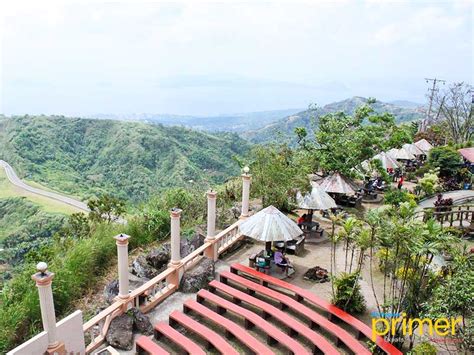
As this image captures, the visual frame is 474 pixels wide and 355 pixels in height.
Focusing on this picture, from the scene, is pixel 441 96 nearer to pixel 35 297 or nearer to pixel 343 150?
pixel 343 150

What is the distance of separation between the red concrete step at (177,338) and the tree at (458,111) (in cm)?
→ 3760

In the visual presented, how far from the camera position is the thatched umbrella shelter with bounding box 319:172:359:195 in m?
16.6

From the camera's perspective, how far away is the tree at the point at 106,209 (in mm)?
13984

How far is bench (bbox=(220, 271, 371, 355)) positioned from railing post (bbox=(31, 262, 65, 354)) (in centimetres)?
503

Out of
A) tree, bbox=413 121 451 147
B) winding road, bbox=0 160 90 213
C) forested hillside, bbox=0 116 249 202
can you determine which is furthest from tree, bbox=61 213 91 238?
forested hillside, bbox=0 116 249 202

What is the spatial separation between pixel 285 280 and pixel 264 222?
1.93 meters

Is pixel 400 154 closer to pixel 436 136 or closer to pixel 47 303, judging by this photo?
pixel 436 136

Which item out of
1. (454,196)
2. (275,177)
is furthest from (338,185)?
(454,196)

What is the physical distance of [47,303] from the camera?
665 cm

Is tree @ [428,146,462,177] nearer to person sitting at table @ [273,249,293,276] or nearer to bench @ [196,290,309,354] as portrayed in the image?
person sitting at table @ [273,249,293,276]

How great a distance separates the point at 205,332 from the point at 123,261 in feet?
8.35

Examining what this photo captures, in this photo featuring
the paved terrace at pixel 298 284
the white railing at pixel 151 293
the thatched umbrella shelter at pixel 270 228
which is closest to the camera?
the white railing at pixel 151 293

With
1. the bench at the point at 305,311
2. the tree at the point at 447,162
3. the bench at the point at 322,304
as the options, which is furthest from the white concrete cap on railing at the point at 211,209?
the tree at the point at 447,162

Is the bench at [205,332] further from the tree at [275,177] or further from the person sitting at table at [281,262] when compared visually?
the tree at [275,177]
